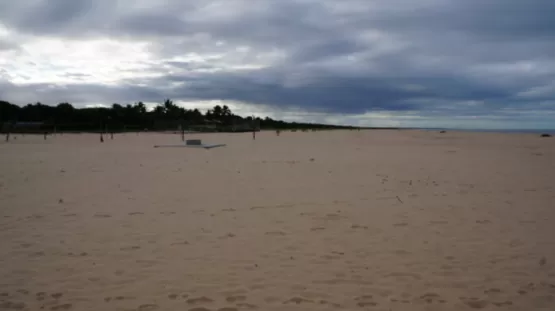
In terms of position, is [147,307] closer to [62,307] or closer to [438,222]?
[62,307]

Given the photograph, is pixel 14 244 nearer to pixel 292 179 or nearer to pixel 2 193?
pixel 2 193

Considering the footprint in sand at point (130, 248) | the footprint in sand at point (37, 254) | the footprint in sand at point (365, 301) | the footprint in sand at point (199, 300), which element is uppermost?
the footprint in sand at point (130, 248)

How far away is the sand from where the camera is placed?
14.1 ft

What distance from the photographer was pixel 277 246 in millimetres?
5941

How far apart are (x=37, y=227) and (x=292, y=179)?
22.6 feet

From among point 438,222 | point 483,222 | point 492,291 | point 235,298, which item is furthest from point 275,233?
point 483,222

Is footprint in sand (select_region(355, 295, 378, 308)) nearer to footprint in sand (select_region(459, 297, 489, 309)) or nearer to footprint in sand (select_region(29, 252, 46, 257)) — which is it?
footprint in sand (select_region(459, 297, 489, 309))

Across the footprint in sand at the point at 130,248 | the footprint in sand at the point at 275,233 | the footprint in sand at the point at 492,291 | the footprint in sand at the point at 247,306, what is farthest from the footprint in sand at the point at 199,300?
the footprint in sand at the point at 492,291

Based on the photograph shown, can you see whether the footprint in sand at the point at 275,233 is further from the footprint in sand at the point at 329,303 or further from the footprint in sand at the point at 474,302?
the footprint in sand at the point at 474,302

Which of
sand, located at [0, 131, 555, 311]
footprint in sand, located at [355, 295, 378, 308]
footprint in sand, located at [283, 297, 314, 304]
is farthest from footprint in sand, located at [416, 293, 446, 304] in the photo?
footprint in sand, located at [283, 297, 314, 304]

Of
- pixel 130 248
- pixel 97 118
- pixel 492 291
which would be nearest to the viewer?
pixel 492 291

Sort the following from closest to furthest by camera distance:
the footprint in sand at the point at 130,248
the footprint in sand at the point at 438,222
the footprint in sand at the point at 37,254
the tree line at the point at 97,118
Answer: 1. the footprint in sand at the point at 37,254
2. the footprint in sand at the point at 130,248
3. the footprint in sand at the point at 438,222
4. the tree line at the point at 97,118

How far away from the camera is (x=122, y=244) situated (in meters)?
6.02

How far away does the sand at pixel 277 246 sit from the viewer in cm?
431
